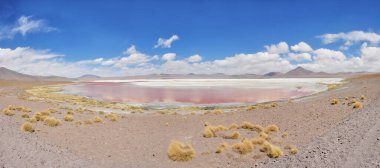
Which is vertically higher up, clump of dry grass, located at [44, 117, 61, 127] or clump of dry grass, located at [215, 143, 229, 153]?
clump of dry grass, located at [44, 117, 61, 127]

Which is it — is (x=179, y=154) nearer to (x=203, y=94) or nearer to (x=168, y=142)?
(x=168, y=142)

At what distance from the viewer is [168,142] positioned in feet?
50.3

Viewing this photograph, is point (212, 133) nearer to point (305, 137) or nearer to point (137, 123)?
point (305, 137)

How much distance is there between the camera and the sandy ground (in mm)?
9859

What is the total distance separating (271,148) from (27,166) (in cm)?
893

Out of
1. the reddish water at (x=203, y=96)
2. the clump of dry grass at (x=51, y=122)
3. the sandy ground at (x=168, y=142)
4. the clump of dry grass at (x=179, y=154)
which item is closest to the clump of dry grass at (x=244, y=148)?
the sandy ground at (x=168, y=142)

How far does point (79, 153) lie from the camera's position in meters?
12.7

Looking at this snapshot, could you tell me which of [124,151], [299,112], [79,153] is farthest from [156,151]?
[299,112]

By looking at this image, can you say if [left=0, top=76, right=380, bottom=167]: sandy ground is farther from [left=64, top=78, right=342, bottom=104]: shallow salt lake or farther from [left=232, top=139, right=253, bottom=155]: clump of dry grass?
[left=64, top=78, right=342, bottom=104]: shallow salt lake

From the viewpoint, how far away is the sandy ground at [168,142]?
9.86 metres

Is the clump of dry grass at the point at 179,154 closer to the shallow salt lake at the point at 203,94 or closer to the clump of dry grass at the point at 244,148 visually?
the clump of dry grass at the point at 244,148

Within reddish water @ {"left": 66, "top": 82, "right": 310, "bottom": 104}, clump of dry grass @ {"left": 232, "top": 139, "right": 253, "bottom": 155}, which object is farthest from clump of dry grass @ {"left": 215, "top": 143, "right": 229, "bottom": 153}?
reddish water @ {"left": 66, "top": 82, "right": 310, "bottom": 104}

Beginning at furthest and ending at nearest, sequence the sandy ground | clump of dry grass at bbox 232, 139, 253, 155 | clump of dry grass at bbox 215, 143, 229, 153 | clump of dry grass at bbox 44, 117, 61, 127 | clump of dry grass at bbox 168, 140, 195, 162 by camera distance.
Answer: clump of dry grass at bbox 44, 117, 61, 127, clump of dry grass at bbox 215, 143, 229, 153, clump of dry grass at bbox 232, 139, 253, 155, clump of dry grass at bbox 168, 140, 195, 162, the sandy ground

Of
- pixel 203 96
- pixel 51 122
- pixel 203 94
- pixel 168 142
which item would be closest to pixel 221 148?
pixel 168 142
